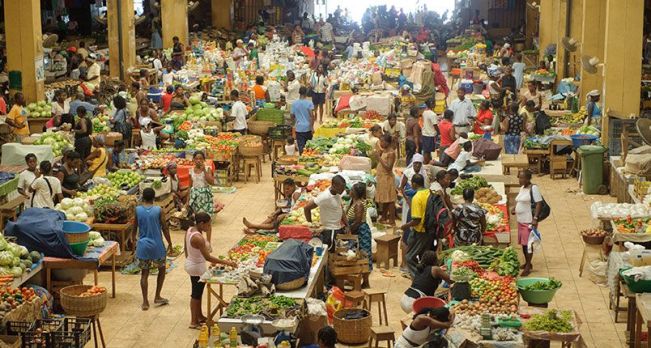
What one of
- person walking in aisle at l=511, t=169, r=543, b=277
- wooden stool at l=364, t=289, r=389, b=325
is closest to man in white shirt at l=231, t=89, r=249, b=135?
person walking in aisle at l=511, t=169, r=543, b=277

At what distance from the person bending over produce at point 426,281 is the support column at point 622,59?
29.1 ft

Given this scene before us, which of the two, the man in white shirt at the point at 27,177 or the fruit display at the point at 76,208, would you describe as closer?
the fruit display at the point at 76,208

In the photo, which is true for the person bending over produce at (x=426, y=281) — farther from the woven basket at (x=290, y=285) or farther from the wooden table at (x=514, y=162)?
the wooden table at (x=514, y=162)

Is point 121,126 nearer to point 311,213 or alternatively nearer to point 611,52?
point 311,213

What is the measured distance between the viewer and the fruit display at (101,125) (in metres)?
21.7

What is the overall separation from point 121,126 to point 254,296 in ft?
31.7

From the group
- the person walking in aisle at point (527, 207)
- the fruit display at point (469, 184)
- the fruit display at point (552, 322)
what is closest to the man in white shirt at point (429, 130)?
the fruit display at point (469, 184)

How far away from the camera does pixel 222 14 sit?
42.5 meters

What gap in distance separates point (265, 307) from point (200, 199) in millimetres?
5728

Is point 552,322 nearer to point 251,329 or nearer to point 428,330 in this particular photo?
point 428,330

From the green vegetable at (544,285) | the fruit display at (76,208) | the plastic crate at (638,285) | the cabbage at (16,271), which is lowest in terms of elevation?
the green vegetable at (544,285)

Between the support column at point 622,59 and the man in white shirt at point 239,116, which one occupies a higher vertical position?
the support column at point 622,59

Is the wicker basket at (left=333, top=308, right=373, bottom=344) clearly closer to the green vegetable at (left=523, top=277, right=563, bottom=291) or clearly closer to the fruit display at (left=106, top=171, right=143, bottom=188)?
the green vegetable at (left=523, top=277, right=563, bottom=291)

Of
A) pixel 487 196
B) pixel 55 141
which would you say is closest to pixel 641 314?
pixel 487 196
